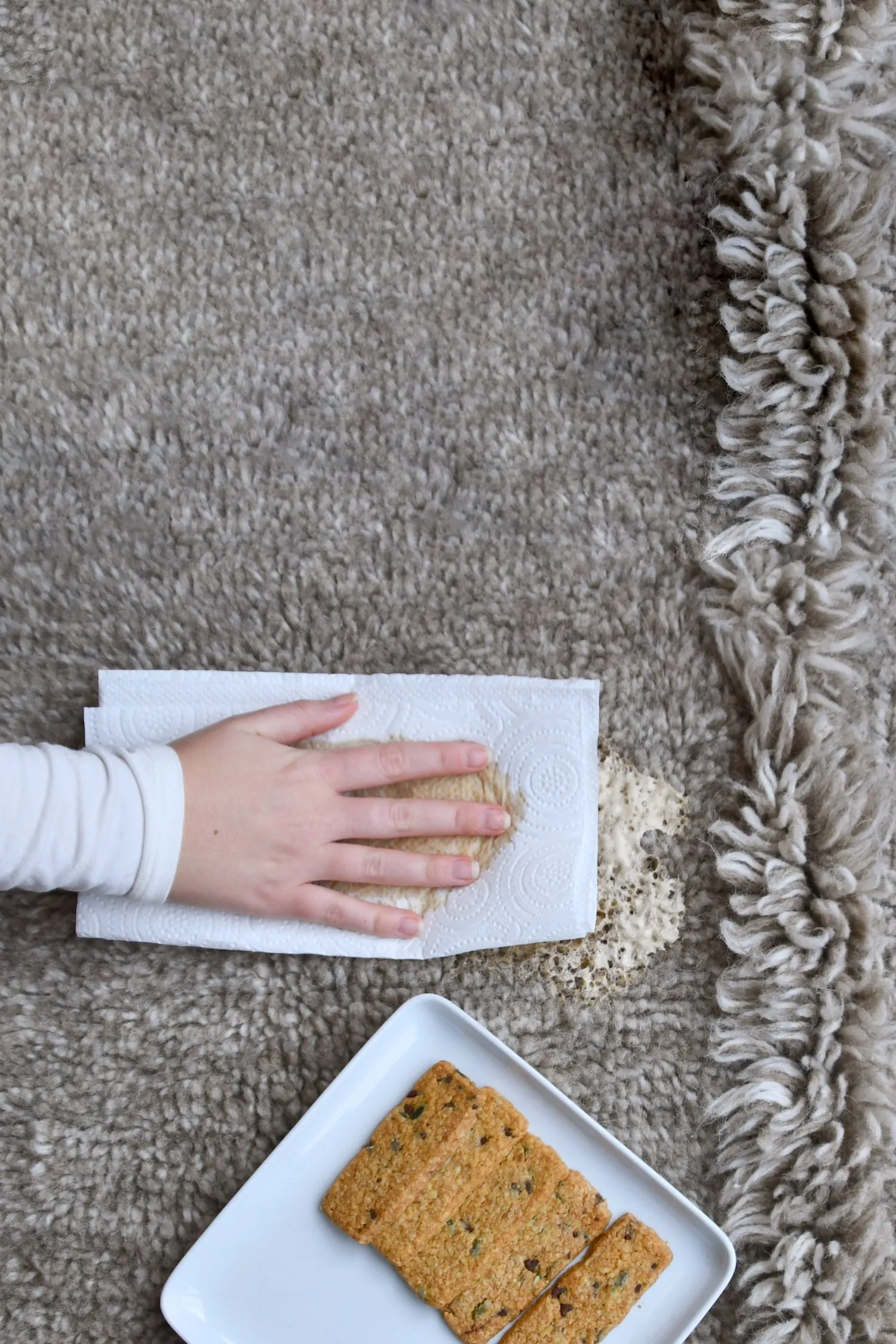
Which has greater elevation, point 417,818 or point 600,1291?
point 417,818

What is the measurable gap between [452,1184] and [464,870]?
17 centimetres

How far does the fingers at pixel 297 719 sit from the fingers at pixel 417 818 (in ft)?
0.15

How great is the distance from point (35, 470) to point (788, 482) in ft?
1.49

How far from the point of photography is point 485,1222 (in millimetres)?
597

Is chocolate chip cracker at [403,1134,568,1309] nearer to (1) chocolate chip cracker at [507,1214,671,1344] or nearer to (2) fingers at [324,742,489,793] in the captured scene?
(1) chocolate chip cracker at [507,1214,671,1344]

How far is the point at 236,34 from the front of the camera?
0.69 meters

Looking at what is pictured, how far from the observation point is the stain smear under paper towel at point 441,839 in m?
0.64

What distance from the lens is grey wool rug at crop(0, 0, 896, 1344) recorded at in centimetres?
63

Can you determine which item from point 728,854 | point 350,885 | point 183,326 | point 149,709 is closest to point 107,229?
point 183,326

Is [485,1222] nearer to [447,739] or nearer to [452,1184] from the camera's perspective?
[452,1184]

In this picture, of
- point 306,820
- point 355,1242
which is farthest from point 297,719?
point 355,1242

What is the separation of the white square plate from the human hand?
2.9 inches

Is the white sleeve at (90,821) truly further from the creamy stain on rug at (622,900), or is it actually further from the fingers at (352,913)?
the creamy stain on rug at (622,900)

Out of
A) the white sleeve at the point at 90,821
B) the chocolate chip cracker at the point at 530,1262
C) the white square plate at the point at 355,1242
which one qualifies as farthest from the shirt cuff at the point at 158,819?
the chocolate chip cracker at the point at 530,1262
